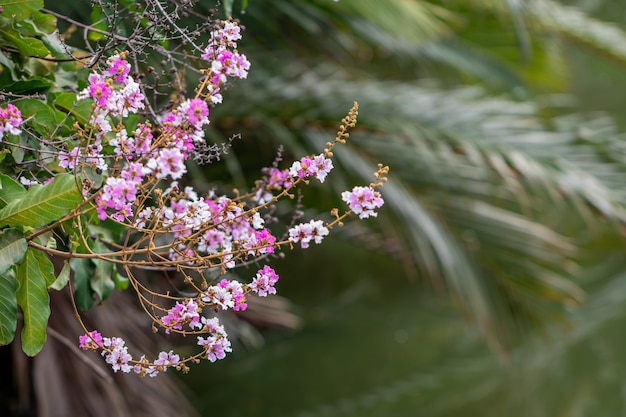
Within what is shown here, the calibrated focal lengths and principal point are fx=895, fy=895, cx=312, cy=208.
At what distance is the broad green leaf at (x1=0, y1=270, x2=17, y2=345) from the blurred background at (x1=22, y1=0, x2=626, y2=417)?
521 mm

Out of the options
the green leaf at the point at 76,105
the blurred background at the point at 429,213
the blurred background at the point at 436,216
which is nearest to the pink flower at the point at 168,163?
the green leaf at the point at 76,105

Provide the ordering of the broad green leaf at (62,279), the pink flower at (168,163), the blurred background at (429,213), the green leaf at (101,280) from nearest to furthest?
1. the pink flower at (168,163)
2. the broad green leaf at (62,279)
3. the green leaf at (101,280)
4. the blurred background at (429,213)

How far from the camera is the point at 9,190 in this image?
0.91 m

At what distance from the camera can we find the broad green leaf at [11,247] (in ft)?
2.79

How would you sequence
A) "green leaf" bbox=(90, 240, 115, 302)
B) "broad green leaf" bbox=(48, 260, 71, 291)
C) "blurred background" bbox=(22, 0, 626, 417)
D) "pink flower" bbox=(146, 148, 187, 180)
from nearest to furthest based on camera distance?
"pink flower" bbox=(146, 148, 187, 180) < "broad green leaf" bbox=(48, 260, 71, 291) < "green leaf" bbox=(90, 240, 115, 302) < "blurred background" bbox=(22, 0, 626, 417)

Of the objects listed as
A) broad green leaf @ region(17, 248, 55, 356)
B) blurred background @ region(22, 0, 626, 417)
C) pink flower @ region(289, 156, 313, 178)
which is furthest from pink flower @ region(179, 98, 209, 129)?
blurred background @ region(22, 0, 626, 417)

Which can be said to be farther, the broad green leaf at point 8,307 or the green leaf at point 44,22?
the green leaf at point 44,22

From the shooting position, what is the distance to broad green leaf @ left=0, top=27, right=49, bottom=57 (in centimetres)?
97

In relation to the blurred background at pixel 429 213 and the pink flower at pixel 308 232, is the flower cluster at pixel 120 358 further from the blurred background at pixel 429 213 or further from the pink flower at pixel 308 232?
the blurred background at pixel 429 213

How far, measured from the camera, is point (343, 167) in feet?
7.34

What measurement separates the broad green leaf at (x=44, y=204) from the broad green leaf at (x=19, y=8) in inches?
8.7

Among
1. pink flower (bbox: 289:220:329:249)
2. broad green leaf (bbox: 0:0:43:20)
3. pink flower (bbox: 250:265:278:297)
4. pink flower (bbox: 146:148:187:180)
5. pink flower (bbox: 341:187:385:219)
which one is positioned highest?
broad green leaf (bbox: 0:0:43:20)

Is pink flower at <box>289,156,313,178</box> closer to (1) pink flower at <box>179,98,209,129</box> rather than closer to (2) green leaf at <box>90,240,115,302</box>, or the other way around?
(1) pink flower at <box>179,98,209,129</box>

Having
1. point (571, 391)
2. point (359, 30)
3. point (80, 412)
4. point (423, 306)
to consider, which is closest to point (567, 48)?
point (423, 306)
